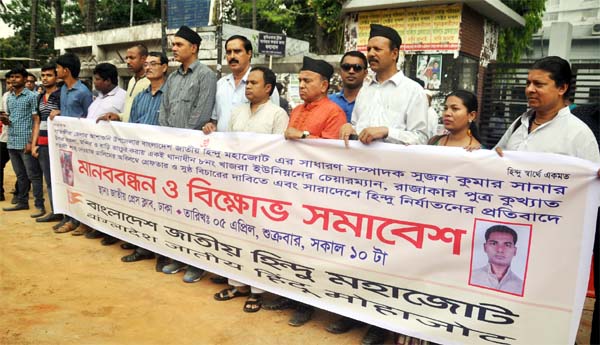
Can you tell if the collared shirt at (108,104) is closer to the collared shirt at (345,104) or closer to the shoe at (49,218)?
the shoe at (49,218)

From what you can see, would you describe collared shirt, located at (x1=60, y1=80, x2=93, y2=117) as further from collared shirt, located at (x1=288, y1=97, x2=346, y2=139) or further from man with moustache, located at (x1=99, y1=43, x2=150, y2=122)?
collared shirt, located at (x1=288, y1=97, x2=346, y2=139)

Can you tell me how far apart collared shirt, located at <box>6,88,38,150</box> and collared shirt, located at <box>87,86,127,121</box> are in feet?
5.11

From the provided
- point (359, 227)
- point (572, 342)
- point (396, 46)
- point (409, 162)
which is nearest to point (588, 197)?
point (572, 342)

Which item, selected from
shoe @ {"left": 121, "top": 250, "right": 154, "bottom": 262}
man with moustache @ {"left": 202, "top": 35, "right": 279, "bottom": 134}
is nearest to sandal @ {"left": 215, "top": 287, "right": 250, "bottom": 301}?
shoe @ {"left": 121, "top": 250, "right": 154, "bottom": 262}

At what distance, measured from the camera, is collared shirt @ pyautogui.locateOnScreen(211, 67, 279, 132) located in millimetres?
3871

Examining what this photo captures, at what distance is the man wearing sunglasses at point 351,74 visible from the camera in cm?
362

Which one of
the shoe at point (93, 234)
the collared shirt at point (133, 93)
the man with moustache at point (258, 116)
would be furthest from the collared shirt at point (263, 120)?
the shoe at point (93, 234)

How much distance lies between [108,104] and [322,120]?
8.68 feet

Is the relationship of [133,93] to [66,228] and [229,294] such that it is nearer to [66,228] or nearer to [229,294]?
[66,228]

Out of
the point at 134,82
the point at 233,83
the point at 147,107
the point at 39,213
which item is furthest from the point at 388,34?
the point at 39,213

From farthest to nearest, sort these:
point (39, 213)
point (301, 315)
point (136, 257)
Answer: point (39, 213)
point (136, 257)
point (301, 315)

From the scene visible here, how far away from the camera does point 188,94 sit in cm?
383

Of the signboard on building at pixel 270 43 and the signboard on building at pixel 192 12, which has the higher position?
the signboard on building at pixel 192 12

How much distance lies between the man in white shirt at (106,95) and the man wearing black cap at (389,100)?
2.83m
